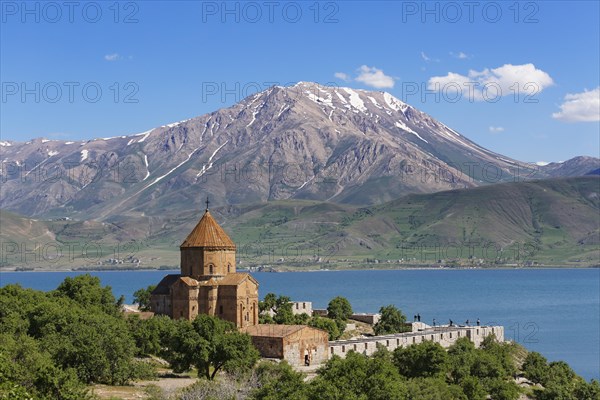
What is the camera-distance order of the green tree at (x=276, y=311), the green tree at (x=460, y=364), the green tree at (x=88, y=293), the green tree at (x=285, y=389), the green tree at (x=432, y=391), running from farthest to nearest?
the green tree at (x=276, y=311) → the green tree at (x=88, y=293) → the green tree at (x=460, y=364) → the green tree at (x=432, y=391) → the green tree at (x=285, y=389)

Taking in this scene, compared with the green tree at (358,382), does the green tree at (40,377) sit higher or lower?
higher

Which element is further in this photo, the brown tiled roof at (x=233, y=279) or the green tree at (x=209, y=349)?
the brown tiled roof at (x=233, y=279)

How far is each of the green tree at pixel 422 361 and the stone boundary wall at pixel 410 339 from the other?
28.0 feet

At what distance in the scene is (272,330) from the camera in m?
69.4

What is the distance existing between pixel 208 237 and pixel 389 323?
2177cm

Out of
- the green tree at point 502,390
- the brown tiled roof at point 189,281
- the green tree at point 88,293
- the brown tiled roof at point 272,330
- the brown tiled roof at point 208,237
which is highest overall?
the brown tiled roof at point 208,237

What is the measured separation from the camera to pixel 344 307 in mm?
88375

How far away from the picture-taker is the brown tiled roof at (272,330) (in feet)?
223

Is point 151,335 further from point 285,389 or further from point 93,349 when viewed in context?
point 285,389

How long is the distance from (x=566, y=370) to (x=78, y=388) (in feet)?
141

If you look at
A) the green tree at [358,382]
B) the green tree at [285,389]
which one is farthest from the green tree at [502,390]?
the green tree at [285,389]

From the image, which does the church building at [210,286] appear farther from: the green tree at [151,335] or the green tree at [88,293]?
the green tree at [151,335]

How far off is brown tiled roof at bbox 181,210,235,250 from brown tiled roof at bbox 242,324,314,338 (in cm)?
730

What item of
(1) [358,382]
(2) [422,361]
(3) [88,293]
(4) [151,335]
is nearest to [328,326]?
(2) [422,361]
